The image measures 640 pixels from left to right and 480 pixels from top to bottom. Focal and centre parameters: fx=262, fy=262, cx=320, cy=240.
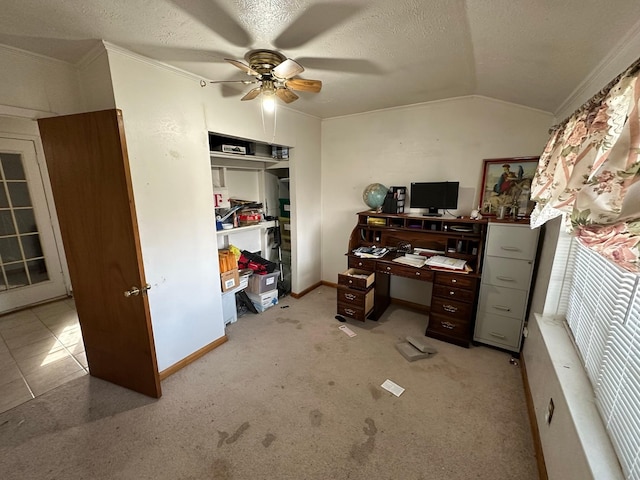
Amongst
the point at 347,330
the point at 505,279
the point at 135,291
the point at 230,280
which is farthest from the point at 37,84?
the point at 505,279

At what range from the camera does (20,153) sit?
3.07 m

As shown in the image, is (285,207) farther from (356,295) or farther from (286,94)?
(286,94)

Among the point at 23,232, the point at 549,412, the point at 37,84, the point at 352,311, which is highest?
the point at 37,84

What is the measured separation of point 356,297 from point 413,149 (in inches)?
70.3

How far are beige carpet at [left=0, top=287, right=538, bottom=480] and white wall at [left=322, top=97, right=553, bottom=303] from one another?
1.33 metres

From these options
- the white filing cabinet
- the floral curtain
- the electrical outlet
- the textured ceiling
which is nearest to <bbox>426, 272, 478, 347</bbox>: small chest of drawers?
the white filing cabinet

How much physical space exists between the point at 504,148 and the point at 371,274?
180 cm

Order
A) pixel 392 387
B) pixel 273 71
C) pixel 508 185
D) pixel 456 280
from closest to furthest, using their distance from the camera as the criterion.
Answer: pixel 273 71 → pixel 392 387 → pixel 456 280 → pixel 508 185

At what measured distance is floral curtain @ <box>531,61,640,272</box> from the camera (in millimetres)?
673

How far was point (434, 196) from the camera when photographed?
9.12ft

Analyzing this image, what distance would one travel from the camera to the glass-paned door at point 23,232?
3041 mm

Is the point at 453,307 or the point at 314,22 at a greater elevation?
the point at 314,22

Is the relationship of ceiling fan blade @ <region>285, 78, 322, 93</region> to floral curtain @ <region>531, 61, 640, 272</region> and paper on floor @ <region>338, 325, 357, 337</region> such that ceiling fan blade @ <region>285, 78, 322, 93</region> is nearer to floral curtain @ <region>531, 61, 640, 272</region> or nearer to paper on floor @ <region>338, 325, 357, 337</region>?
floral curtain @ <region>531, 61, 640, 272</region>

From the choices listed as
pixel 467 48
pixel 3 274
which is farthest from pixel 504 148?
pixel 3 274
